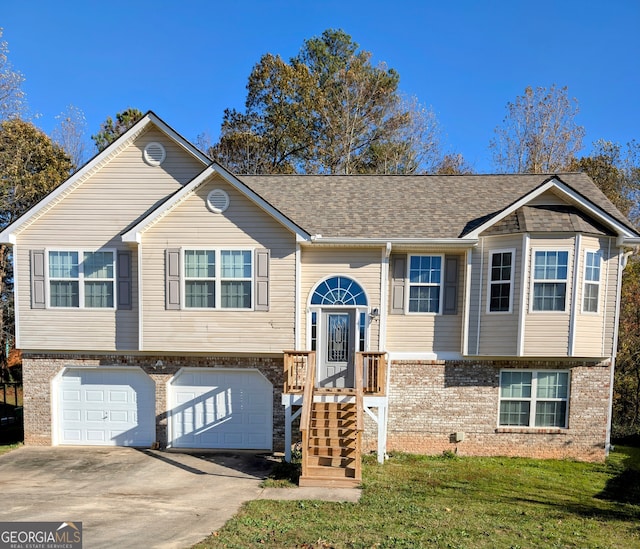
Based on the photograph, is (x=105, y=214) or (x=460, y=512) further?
(x=105, y=214)

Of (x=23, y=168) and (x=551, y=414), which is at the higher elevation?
(x=23, y=168)

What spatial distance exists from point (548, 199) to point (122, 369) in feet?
42.2

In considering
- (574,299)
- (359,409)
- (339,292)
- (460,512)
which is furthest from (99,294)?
(574,299)

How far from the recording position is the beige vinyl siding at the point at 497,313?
11.1m

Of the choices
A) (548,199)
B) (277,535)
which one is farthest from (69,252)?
(548,199)

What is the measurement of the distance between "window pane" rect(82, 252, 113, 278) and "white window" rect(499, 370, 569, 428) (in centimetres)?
1153

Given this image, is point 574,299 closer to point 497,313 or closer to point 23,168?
point 497,313

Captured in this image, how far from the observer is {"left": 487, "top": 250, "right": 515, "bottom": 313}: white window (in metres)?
11.3

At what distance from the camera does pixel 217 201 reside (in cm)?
1142

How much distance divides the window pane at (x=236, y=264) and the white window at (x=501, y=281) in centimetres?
666

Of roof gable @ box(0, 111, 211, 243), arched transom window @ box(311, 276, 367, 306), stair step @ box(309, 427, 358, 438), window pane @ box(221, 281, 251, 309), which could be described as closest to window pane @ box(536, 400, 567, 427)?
stair step @ box(309, 427, 358, 438)

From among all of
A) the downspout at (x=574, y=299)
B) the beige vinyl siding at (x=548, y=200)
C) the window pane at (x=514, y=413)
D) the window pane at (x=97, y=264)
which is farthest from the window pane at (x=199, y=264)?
the downspout at (x=574, y=299)

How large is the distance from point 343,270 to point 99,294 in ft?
22.7

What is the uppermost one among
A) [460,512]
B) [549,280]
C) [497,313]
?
[549,280]
